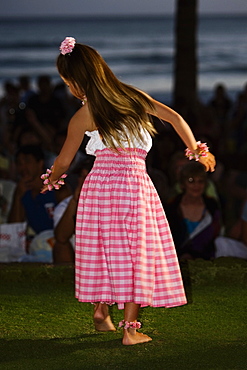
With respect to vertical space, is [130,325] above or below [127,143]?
below

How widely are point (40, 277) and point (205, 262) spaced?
52.0 inches

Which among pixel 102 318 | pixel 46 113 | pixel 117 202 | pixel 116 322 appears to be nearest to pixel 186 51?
pixel 46 113

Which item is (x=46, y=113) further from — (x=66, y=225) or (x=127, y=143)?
(x=127, y=143)

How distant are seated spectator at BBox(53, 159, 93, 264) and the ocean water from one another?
33258 millimetres

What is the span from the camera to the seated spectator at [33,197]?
8062 mm

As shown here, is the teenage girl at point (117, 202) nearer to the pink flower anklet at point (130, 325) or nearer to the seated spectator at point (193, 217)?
the pink flower anklet at point (130, 325)

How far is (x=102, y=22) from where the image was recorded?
3253 inches

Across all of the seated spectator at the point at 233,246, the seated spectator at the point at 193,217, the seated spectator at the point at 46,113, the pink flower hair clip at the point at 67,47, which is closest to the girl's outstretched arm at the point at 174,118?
the pink flower hair clip at the point at 67,47

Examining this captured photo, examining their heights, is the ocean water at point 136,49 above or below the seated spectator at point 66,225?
above

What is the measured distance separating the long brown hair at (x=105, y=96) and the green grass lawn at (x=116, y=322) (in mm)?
1250

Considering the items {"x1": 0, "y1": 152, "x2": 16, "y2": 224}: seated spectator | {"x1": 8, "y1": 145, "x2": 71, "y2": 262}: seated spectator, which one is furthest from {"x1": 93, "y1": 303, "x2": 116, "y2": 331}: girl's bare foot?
{"x1": 0, "y1": 152, "x2": 16, "y2": 224}: seated spectator

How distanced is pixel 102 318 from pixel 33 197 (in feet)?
9.91

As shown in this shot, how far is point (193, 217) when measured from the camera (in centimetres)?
764

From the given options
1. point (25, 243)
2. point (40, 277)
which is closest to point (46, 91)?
point (25, 243)
